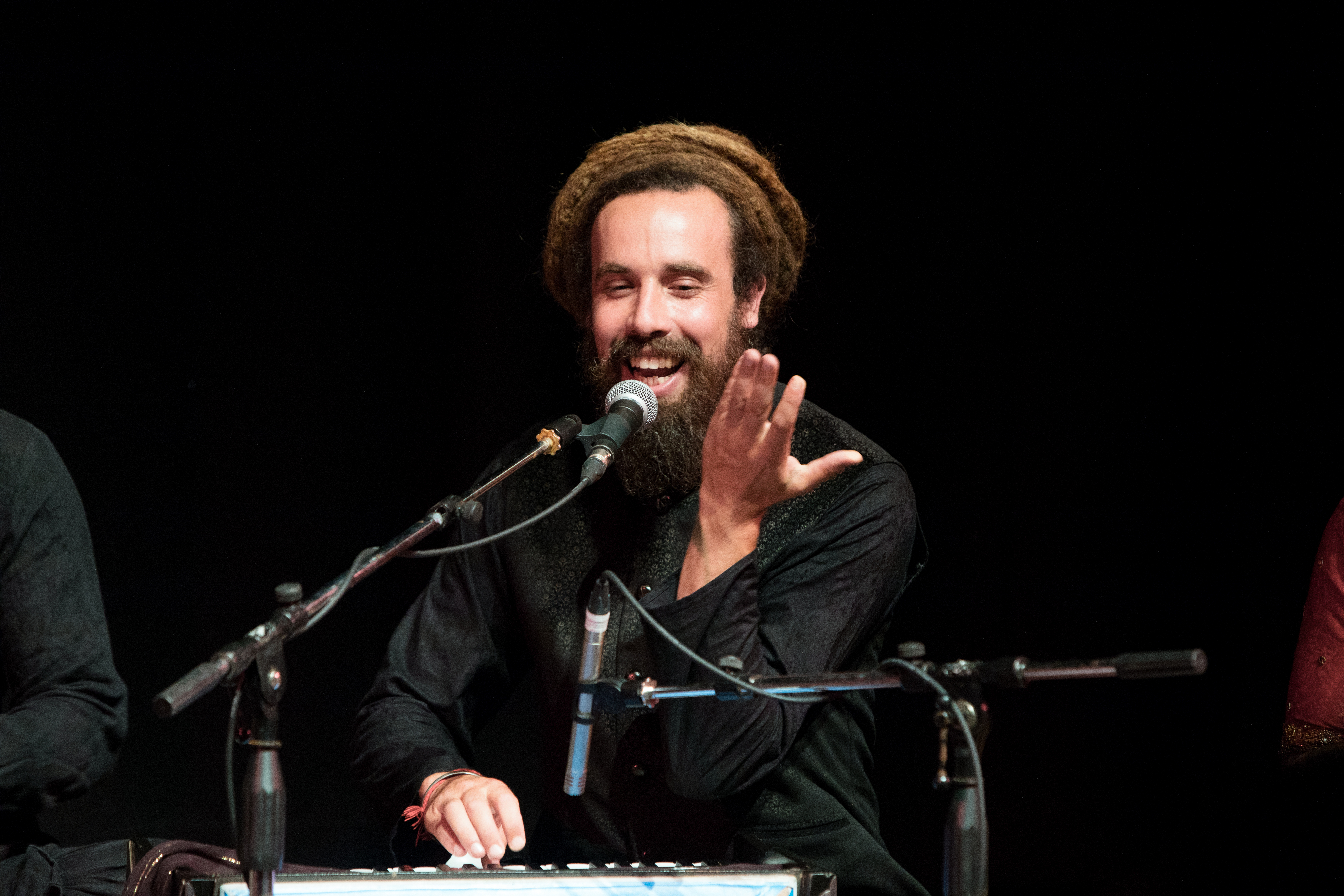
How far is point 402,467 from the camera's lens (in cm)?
395

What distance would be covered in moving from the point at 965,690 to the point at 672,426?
48.6 inches

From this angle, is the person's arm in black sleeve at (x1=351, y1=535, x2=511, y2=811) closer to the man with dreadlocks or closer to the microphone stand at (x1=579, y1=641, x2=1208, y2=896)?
the man with dreadlocks

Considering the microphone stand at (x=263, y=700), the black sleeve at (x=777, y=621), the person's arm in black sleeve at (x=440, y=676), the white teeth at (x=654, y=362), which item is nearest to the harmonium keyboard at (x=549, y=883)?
the microphone stand at (x=263, y=700)

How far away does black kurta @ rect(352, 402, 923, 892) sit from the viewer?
211cm

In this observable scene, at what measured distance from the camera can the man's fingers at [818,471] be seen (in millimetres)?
1872

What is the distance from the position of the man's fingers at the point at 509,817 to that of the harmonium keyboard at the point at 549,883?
0.30m

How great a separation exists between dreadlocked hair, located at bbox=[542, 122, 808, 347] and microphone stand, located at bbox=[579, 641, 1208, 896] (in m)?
1.37

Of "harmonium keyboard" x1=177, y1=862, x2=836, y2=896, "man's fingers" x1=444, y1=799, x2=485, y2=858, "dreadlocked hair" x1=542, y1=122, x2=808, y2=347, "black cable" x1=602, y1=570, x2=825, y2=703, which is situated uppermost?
"dreadlocked hair" x1=542, y1=122, x2=808, y2=347

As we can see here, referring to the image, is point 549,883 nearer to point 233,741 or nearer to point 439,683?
point 233,741

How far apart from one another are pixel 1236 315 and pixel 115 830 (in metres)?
3.46

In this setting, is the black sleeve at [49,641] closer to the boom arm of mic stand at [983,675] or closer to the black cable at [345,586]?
the black cable at [345,586]

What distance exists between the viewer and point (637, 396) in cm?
204

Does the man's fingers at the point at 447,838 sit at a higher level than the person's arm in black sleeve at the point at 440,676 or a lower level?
lower

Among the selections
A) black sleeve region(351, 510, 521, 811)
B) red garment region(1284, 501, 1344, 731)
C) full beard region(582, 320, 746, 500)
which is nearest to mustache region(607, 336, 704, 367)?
full beard region(582, 320, 746, 500)
